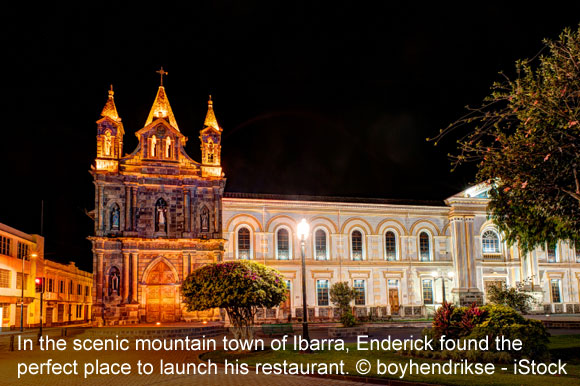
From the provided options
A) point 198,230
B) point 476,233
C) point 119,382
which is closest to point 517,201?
point 119,382

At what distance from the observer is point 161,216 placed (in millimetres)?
38281

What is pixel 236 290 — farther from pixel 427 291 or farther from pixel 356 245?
pixel 427 291

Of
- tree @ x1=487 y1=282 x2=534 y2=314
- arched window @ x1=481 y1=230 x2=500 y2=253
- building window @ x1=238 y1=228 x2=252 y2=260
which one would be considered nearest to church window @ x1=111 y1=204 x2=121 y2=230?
building window @ x1=238 y1=228 x2=252 y2=260

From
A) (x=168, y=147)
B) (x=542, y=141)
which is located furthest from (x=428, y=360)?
(x=168, y=147)

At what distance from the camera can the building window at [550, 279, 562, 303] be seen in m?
45.3

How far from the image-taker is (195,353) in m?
21.5

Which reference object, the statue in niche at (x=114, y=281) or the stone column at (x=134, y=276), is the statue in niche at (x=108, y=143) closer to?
the stone column at (x=134, y=276)

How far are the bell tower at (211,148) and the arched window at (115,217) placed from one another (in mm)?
6264

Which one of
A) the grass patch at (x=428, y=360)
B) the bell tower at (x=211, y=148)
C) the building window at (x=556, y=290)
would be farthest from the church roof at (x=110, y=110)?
the building window at (x=556, y=290)

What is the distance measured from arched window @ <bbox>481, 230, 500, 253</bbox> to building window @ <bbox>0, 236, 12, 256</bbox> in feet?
122

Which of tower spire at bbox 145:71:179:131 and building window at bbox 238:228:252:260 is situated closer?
tower spire at bbox 145:71:179:131

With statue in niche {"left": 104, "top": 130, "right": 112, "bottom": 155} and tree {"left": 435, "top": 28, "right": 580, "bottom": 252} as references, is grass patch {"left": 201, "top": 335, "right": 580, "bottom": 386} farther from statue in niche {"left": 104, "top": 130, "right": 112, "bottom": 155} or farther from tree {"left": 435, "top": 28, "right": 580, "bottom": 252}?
statue in niche {"left": 104, "top": 130, "right": 112, "bottom": 155}

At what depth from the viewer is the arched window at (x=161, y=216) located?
38250 millimetres

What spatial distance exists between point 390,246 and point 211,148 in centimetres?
1600
